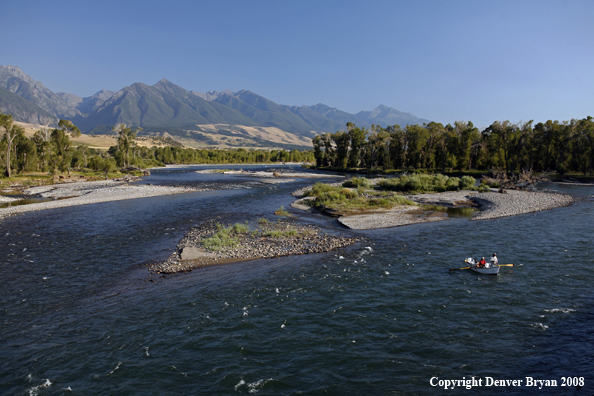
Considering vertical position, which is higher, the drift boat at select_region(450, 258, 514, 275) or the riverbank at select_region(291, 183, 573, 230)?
the riverbank at select_region(291, 183, 573, 230)

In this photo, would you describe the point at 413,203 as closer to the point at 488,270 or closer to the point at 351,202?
the point at 351,202

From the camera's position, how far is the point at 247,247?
26688 millimetres

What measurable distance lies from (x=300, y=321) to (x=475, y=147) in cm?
11371

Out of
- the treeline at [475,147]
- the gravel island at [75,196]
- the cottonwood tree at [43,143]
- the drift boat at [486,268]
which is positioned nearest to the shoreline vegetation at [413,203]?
the drift boat at [486,268]

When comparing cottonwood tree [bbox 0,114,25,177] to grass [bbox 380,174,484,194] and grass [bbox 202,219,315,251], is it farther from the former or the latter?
grass [bbox 380,174,484,194]

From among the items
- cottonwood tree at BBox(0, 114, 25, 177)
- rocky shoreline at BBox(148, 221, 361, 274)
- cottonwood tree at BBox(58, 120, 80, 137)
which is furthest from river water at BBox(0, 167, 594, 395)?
cottonwood tree at BBox(58, 120, 80, 137)

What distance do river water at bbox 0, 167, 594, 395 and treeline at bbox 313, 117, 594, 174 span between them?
64835 millimetres

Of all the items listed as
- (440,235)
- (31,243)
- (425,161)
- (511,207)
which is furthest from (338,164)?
(31,243)

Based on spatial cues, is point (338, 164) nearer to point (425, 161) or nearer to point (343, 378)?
point (425, 161)

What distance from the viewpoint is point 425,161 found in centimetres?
12244

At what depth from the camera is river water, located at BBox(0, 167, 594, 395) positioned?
11578 millimetres

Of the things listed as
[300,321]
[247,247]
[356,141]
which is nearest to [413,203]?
[247,247]

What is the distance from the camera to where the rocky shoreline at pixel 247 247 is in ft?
76.4

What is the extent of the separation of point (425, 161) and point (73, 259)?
121m
